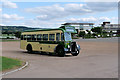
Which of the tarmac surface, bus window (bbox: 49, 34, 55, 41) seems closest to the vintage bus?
bus window (bbox: 49, 34, 55, 41)

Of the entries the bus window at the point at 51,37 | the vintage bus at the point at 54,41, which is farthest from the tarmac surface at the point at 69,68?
the bus window at the point at 51,37

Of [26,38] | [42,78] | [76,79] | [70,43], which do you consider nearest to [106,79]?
[76,79]

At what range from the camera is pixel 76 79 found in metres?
7.01

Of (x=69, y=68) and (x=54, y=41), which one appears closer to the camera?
(x=69, y=68)

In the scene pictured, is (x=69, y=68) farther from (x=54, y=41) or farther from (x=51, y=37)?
(x=51, y=37)

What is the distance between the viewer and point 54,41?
15.9 meters

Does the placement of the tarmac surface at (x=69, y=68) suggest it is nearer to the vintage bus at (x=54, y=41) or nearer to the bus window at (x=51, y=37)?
the vintage bus at (x=54, y=41)

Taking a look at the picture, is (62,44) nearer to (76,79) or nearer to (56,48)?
(56,48)

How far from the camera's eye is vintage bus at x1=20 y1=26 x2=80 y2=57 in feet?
50.0

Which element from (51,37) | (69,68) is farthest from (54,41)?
(69,68)

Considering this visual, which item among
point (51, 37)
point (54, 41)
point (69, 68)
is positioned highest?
point (51, 37)

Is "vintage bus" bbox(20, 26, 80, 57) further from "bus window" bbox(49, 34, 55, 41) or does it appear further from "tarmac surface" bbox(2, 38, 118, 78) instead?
"tarmac surface" bbox(2, 38, 118, 78)

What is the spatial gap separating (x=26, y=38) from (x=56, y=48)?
17.9 feet

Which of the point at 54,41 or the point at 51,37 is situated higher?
the point at 51,37
